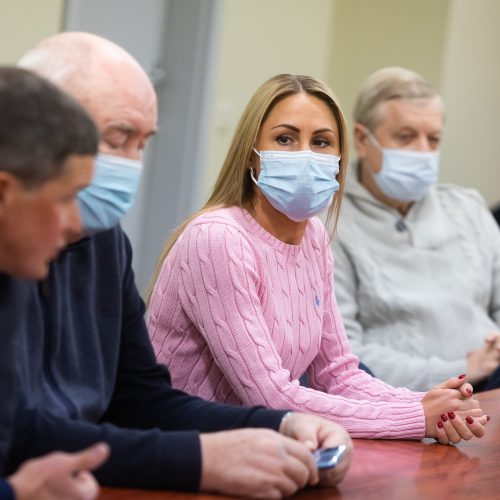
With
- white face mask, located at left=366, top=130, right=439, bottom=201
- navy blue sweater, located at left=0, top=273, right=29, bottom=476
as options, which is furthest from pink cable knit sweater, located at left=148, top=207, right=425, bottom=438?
white face mask, located at left=366, top=130, right=439, bottom=201

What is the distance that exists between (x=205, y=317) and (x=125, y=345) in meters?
0.28

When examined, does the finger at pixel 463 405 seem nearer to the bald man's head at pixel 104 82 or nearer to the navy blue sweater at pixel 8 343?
the bald man's head at pixel 104 82

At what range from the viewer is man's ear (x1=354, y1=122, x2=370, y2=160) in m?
3.73

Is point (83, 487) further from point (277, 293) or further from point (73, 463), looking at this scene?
point (277, 293)

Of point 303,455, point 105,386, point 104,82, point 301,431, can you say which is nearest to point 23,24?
point 104,82

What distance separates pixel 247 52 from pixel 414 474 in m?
3.57

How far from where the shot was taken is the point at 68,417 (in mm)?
1669

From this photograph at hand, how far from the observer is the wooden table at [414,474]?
5.27 ft

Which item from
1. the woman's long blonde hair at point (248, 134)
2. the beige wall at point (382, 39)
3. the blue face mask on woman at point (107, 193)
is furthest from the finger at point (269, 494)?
the beige wall at point (382, 39)

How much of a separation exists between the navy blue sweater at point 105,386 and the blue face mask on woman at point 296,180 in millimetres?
505

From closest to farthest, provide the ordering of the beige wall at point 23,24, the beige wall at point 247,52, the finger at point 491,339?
the finger at point 491,339 < the beige wall at point 23,24 < the beige wall at point 247,52

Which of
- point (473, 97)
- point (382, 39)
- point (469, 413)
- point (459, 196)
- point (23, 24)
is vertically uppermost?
point (382, 39)

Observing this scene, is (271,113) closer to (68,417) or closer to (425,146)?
(68,417)

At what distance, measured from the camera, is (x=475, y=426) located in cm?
210
